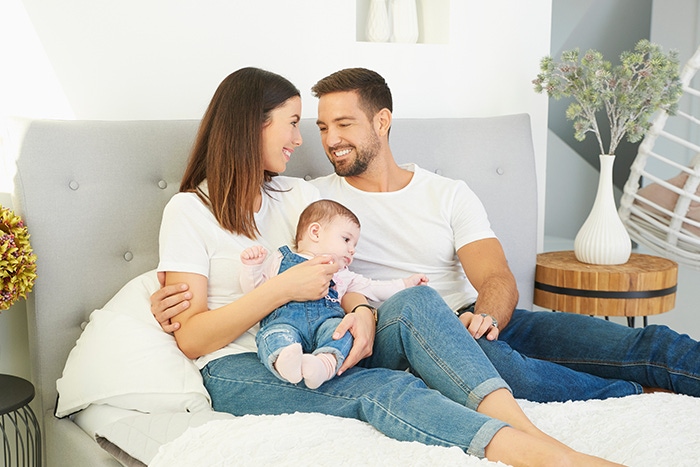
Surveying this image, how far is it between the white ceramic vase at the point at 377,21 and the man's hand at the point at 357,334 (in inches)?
48.0

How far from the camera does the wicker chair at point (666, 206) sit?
8.76ft

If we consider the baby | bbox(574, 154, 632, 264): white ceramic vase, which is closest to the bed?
the baby

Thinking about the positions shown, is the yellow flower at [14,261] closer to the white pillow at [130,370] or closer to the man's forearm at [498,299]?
the white pillow at [130,370]

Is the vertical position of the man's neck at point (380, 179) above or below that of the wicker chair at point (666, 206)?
above

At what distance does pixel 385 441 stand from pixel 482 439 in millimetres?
172

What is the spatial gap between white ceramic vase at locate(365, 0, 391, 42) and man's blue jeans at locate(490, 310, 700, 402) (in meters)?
1.05

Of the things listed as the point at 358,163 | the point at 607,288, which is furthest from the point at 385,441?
the point at 607,288

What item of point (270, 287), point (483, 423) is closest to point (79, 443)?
point (270, 287)

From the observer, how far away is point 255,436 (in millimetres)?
1456

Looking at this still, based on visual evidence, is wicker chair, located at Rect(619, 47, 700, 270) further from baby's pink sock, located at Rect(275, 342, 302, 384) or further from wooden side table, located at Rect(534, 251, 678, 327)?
baby's pink sock, located at Rect(275, 342, 302, 384)

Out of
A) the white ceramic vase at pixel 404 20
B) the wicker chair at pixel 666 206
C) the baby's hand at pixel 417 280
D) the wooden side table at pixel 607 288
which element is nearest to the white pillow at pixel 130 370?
the baby's hand at pixel 417 280

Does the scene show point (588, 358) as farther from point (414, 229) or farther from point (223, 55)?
point (223, 55)

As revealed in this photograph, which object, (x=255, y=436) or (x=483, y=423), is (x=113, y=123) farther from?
(x=483, y=423)

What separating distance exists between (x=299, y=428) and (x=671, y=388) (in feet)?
3.21
